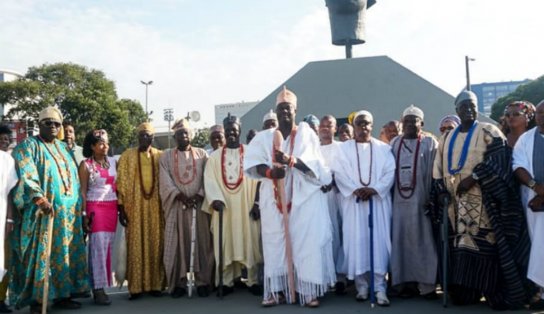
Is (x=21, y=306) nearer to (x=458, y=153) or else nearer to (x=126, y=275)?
(x=126, y=275)

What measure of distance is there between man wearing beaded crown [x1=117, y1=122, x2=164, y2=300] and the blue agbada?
0.55m

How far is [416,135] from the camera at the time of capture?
609cm

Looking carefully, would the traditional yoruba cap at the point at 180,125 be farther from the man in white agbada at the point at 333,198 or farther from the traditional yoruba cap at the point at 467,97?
the traditional yoruba cap at the point at 467,97

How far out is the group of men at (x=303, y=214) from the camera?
5.42m

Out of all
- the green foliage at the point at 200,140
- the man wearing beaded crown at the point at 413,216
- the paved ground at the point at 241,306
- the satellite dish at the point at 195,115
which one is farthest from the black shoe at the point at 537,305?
the green foliage at the point at 200,140

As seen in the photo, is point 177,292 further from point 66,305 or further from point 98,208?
point 98,208

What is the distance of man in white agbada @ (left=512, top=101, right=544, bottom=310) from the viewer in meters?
5.12

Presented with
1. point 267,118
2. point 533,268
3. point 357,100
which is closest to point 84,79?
point 357,100

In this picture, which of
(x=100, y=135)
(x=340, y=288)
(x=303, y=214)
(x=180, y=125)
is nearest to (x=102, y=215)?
(x=100, y=135)

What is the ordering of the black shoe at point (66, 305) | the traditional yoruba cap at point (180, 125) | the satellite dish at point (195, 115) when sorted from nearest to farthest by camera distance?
the black shoe at point (66, 305), the traditional yoruba cap at point (180, 125), the satellite dish at point (195, 115)

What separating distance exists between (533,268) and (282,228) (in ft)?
7.76

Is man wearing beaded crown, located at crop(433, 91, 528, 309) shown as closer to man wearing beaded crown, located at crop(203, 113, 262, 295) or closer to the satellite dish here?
man wearing beaded crown, located at crop(203, 113, 262, 295)

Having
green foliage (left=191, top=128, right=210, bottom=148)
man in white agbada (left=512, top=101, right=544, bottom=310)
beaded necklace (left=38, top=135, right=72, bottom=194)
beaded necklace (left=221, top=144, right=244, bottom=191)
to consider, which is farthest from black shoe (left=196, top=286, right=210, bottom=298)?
green foliage (left=191, top=128, right=210, bottom=148)

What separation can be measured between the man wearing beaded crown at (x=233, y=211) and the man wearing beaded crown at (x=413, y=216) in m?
1.60
